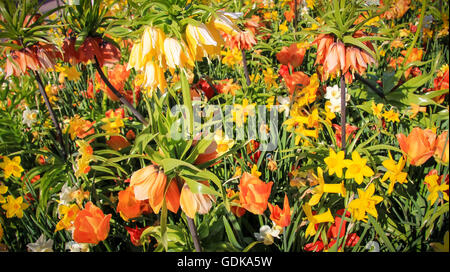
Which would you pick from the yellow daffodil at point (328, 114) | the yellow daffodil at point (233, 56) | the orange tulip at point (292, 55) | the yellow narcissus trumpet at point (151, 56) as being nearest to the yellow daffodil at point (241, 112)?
the yellow daffodil at point (328, 114)

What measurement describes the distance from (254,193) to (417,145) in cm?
56

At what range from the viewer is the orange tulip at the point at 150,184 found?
1.94 ft

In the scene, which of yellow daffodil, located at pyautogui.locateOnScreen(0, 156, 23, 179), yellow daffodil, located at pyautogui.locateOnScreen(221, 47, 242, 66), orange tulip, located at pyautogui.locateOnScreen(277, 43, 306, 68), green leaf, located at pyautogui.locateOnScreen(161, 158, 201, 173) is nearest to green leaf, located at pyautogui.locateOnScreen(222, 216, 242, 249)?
green leaf, located at pyautogui.locateOnScreen(161, 158, 201, 173)

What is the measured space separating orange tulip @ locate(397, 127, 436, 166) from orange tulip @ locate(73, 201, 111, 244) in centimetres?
96

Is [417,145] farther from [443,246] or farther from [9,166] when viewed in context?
[9,166]

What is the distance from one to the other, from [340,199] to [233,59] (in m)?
1.15

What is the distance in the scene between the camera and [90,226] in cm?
83

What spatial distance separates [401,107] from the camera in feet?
4.73

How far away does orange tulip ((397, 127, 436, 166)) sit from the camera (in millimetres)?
941

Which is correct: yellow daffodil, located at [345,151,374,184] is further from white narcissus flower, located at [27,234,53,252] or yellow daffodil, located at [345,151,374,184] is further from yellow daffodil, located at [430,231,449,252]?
white narcissus flower, located at [27,234,53,252]

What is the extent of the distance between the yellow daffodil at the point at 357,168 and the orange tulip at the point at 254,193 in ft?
0.81

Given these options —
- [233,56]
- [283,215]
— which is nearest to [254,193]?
Result: [283,215]
